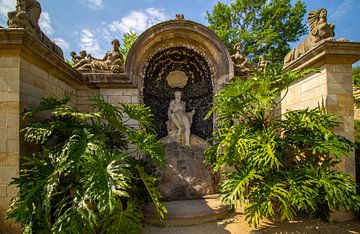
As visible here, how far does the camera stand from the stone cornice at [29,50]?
2.87 m

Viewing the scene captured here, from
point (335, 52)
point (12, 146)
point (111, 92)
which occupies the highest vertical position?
point (335, 52)

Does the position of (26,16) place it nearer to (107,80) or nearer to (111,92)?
(107,80)

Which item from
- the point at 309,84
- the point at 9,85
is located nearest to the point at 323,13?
the point at 309,84

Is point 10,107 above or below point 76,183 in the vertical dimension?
above

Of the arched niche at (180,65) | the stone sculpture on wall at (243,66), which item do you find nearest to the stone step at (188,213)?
the arched niche at (180,65)

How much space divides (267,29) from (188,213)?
11.3 m

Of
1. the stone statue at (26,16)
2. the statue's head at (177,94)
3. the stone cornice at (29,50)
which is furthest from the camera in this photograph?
the statue's head at (177,94)

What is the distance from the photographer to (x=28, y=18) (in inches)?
132

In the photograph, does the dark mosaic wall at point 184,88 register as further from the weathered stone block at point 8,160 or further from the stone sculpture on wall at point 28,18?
the weathered stone block at point 8,160

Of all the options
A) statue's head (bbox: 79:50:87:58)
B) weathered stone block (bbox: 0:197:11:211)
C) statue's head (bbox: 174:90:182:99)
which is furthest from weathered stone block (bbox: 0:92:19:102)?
statue's head (bbox: 174:90:182:99)

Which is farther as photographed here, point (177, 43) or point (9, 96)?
point (177, 43)

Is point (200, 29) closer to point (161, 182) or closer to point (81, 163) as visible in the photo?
point (161, 182)

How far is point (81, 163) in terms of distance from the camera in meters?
2.44

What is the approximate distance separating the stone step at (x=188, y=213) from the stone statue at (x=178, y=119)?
186cm
